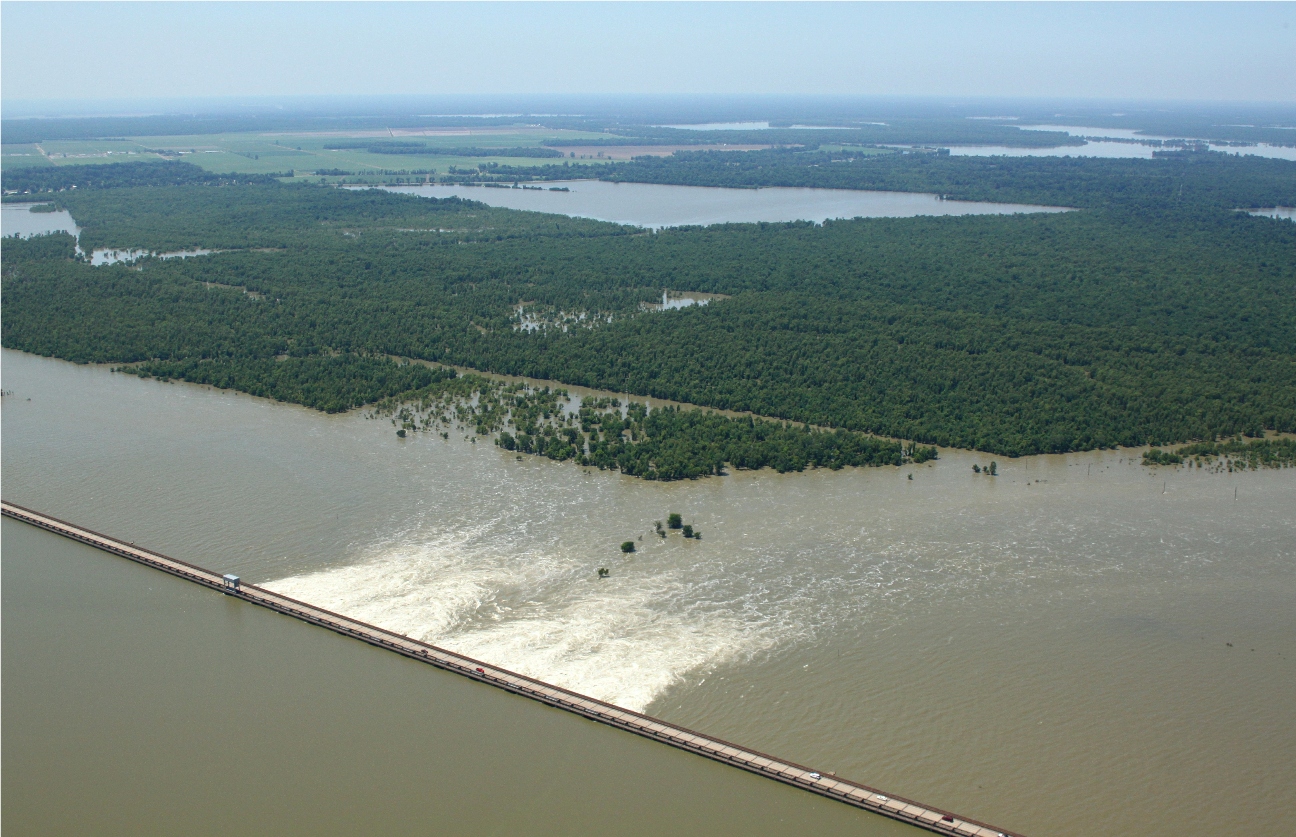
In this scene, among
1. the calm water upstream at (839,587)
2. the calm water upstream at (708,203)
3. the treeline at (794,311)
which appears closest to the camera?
the calm water upstream at (839,587)

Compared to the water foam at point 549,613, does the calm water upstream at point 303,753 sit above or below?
below

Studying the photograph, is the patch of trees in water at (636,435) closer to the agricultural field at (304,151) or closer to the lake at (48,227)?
the lake at (48,227)

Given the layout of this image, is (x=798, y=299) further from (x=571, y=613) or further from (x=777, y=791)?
(x=777, y=791)

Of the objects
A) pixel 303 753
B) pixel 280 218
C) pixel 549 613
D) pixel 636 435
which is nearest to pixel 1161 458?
pixel 636 435

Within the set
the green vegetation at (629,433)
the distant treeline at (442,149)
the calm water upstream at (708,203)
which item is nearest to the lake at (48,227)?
the calm water upstream at (708,203)

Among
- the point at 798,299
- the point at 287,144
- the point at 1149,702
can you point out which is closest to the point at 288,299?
the point at 798,299

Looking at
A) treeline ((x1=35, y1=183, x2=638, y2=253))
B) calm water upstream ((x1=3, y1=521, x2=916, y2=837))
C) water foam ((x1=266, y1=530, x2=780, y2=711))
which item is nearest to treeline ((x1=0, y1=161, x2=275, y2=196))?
treeline ((x1=35, y1=183, x2=638, y2=253))
